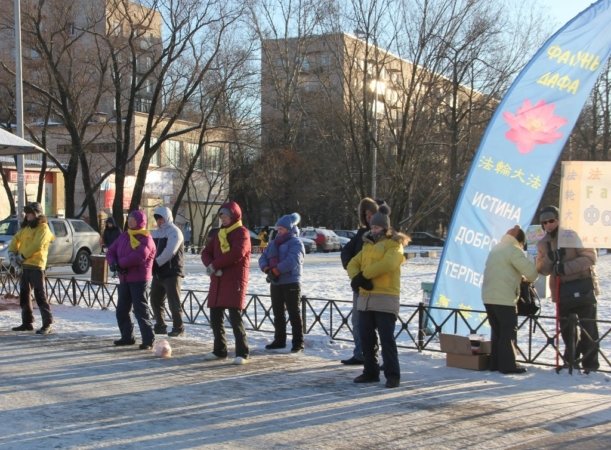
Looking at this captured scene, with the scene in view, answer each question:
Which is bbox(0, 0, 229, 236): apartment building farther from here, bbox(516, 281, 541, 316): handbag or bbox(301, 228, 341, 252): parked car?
bbox(516, 281, 541, 316): handbag

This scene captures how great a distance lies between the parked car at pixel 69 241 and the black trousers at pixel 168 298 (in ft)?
37.0

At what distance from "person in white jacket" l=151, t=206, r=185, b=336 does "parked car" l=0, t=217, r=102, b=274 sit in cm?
1156

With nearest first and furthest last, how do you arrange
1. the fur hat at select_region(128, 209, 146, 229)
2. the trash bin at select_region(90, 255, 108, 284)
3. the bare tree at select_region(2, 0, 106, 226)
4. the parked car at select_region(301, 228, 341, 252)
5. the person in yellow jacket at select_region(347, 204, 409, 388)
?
the person in yellow jacket at select_region(347, 204, 409, 388), the fur hat at select_region(128, 209, 146, 229), the trash bin at select_region(90, 255, 108, 284), the bare tree at select_region(2, 0, 106, 226), the parked car at select_region(301, 228, 341, 252)

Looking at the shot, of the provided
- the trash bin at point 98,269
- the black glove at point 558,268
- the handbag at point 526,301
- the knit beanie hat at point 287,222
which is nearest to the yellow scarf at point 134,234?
the knit beanie hat at point 287,222

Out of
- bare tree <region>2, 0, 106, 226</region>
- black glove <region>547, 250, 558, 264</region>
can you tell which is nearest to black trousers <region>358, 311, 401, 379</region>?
black glove <region>547, 250, 558, 264</region>

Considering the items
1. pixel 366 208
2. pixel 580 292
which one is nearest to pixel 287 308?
pixel 366 208

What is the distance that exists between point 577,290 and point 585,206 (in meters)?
0.96

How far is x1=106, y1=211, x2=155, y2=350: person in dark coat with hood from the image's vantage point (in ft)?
30.5

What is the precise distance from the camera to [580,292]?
8.12 m

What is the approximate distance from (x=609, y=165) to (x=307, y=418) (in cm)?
474

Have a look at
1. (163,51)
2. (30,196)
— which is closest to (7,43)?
(163,51)

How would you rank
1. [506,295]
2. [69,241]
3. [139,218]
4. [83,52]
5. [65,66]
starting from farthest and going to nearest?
[83,52]
[65,66]
[69,241]
[139,218]
[506,295]

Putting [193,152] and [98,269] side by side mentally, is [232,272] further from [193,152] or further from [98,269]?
[193,152]

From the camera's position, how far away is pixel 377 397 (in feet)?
22.7
